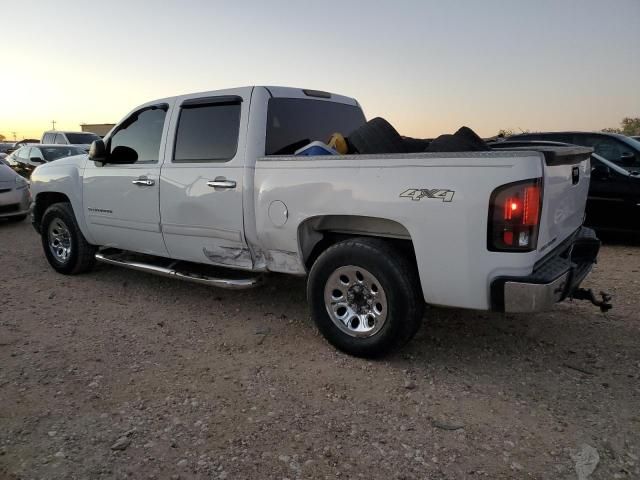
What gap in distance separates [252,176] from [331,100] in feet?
4.68

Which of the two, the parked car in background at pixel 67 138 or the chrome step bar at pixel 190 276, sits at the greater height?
the parked car in background at pixel 67 138

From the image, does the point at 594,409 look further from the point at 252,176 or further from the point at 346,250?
the point at 252,176

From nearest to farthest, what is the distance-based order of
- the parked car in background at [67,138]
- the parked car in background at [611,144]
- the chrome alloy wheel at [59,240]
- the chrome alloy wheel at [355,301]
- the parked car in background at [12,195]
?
the chrome alloy wheel at [355,301] < the chrome alloy wheel at [59,240] < the parked car in background at [611,144] < the parked car in background at [12,195] < the parked car in background at [67,138]

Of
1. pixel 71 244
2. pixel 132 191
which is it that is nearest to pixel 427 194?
pixel 132 191

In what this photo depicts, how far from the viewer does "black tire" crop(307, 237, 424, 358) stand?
3.15 metres

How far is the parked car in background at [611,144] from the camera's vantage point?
7156mm

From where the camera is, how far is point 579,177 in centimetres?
350

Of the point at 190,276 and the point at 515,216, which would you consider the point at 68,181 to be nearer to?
the point at 190,276

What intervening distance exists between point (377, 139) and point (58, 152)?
12425 mm

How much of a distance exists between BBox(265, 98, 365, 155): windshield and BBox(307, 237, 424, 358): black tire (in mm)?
1117

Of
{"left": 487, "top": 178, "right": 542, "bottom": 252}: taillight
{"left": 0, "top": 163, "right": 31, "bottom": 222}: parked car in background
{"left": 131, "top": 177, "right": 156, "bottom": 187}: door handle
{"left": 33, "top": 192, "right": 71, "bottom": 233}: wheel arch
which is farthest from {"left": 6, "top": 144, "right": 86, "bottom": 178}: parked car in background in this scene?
{"left": 487, "top": 178, "right": 542, "bottom": 252}: taillight

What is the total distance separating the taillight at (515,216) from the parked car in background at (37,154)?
1270 centimetres

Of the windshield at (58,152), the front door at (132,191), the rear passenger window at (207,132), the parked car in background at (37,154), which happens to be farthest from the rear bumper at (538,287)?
the windshield at (58,152)

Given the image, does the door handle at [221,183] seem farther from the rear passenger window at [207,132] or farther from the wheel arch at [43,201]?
the wheel arch at [43,201]
